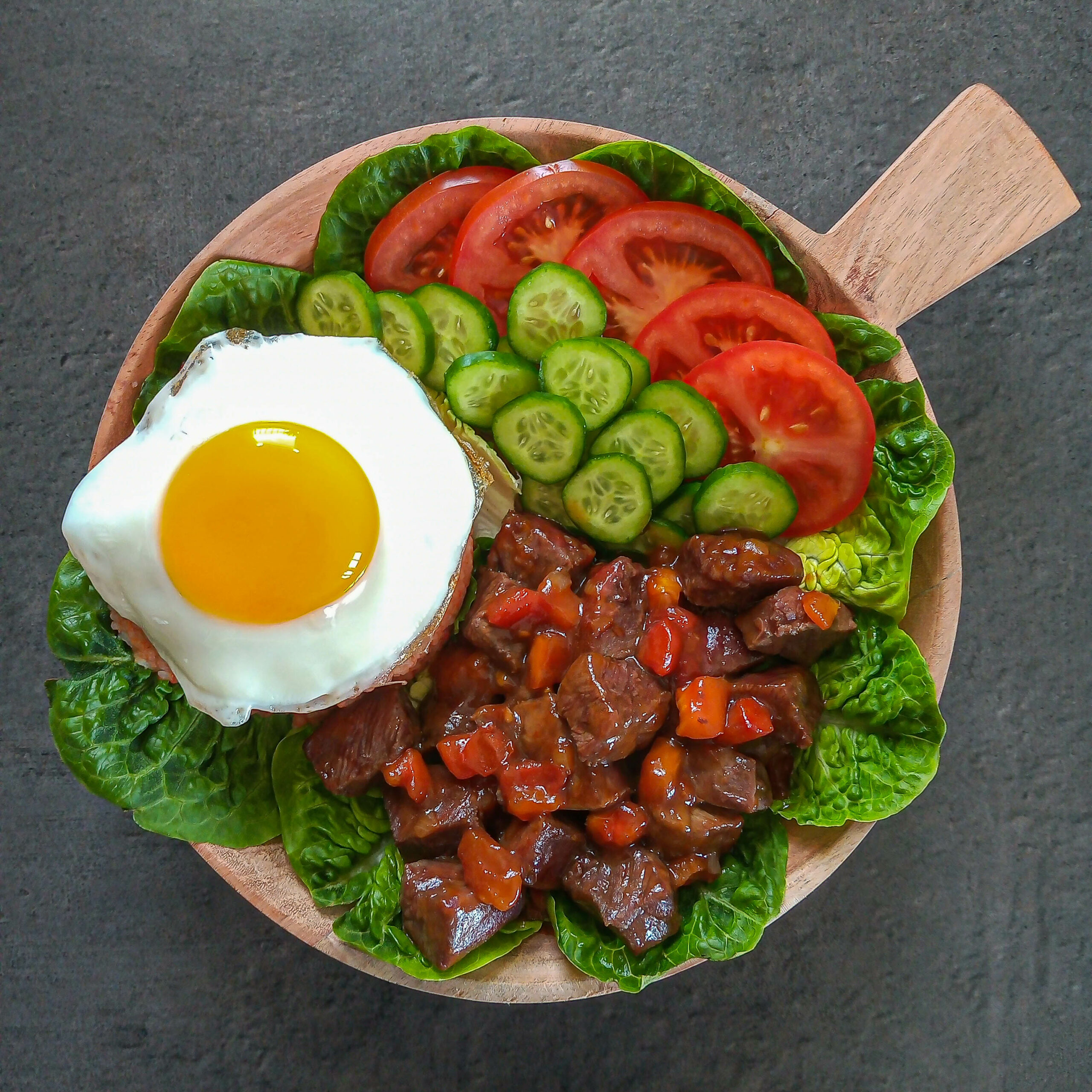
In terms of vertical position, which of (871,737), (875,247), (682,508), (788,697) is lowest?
(871,737)

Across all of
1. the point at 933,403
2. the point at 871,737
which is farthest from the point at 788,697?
the point at 933,403

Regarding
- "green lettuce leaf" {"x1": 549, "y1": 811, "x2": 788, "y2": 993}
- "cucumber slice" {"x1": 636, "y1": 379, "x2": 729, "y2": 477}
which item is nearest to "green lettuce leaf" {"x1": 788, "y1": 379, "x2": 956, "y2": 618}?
"cucumber slice" {"x1": 636, "y1": 379, "x2": 729, "y2": 477}

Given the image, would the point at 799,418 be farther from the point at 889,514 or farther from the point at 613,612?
the point at 613,612

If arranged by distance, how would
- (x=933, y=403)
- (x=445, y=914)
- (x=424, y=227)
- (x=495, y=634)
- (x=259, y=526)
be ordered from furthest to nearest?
(x=933, y=403), (x=424, y=227), (x=495, y=634), (x=445, y=914), (x=259, y=526)

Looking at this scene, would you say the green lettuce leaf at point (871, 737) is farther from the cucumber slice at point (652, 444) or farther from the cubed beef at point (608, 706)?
the cucumber slice at point (652, 444)

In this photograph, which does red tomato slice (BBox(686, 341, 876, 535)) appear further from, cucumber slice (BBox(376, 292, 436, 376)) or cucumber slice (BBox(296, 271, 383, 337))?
cucumber slice (BBox(296, 271, 383, 337))

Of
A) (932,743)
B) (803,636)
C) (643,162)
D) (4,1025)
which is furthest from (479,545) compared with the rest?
(4,1025)
